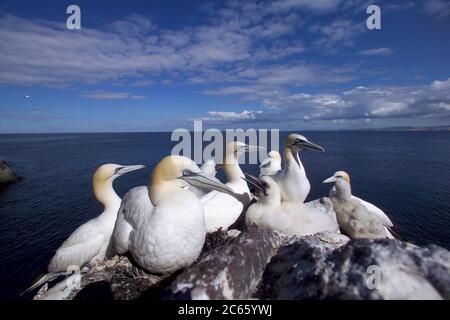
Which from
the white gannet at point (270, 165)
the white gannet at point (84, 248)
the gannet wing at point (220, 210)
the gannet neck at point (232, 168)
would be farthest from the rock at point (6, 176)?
the gannet wing at point (220, 210)

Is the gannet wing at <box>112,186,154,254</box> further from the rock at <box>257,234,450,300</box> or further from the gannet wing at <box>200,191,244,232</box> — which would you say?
the rock at <box>257,234,450,300</box>

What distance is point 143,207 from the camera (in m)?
3.94

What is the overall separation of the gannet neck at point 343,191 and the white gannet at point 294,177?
2.36 feet

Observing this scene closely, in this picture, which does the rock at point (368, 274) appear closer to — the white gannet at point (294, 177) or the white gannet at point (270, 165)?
the white gannet at point (294, 177)

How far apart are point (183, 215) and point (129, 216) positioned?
43.0 inches

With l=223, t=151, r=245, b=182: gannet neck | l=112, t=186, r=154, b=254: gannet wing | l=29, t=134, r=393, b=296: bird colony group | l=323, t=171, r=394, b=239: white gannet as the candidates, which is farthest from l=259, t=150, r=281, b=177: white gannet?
l=112, t=186, r=154, b=254: gannet wing

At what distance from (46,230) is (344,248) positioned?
21338 mm

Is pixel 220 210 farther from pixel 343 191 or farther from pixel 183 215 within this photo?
pixel 343 191

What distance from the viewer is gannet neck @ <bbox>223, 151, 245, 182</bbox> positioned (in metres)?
6.99

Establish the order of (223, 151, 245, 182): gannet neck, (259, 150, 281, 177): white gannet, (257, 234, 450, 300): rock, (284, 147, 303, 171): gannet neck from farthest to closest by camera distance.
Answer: (259, 150, 281, 177): white gannet
(223, 151, 245, 182): gannet neck
(284, 147, 303, 171): gannet neck
(257, 234, 450, 300): rock

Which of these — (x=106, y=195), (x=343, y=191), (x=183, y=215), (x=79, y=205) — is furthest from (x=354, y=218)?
(x=79, y=205)

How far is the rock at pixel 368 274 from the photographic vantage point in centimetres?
193

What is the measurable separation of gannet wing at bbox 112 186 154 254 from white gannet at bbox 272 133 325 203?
12.7 feet

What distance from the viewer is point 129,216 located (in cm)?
405
